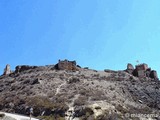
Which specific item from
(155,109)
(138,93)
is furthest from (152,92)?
(155,109)

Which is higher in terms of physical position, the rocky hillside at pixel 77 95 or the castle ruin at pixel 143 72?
the castle ruin at pixel 143 72

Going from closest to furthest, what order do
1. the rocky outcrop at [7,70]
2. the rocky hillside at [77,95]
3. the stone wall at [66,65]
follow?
1. the rocky hillside at [77,95]
2. the stone wall at [66,65]
3. the rocky outcrop at [7,70]

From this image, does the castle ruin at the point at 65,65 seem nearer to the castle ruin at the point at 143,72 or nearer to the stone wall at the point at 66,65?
the stone wall at the point at 66,65

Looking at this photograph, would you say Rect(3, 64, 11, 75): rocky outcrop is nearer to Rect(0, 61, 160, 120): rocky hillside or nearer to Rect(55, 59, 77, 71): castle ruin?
Rect(0, 61, 160, 120): rocky hillside

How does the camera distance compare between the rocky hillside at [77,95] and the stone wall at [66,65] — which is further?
the stone wall at [66,65]

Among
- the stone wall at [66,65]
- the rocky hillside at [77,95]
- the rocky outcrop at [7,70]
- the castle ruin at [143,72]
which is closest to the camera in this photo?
the rocky hillside at [77,95]

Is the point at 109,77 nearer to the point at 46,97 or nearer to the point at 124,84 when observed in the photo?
the point at 124,84

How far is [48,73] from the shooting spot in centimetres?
5778

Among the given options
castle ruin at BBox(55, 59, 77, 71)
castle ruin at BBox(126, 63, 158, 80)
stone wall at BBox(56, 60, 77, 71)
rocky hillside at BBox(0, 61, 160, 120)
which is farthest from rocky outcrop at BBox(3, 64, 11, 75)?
castle ruin at BBox(126, 63, 158, 80)

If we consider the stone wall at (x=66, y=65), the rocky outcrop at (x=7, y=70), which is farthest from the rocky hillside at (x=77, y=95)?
the rocky outcrop at (x=7, y=70)

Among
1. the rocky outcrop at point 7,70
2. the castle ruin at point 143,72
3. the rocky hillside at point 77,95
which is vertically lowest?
the rocky hillside at point 77,95

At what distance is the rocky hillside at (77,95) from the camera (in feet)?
120

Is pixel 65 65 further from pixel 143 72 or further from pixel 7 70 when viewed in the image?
pixel 7 70

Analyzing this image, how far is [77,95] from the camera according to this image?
4334 cm
